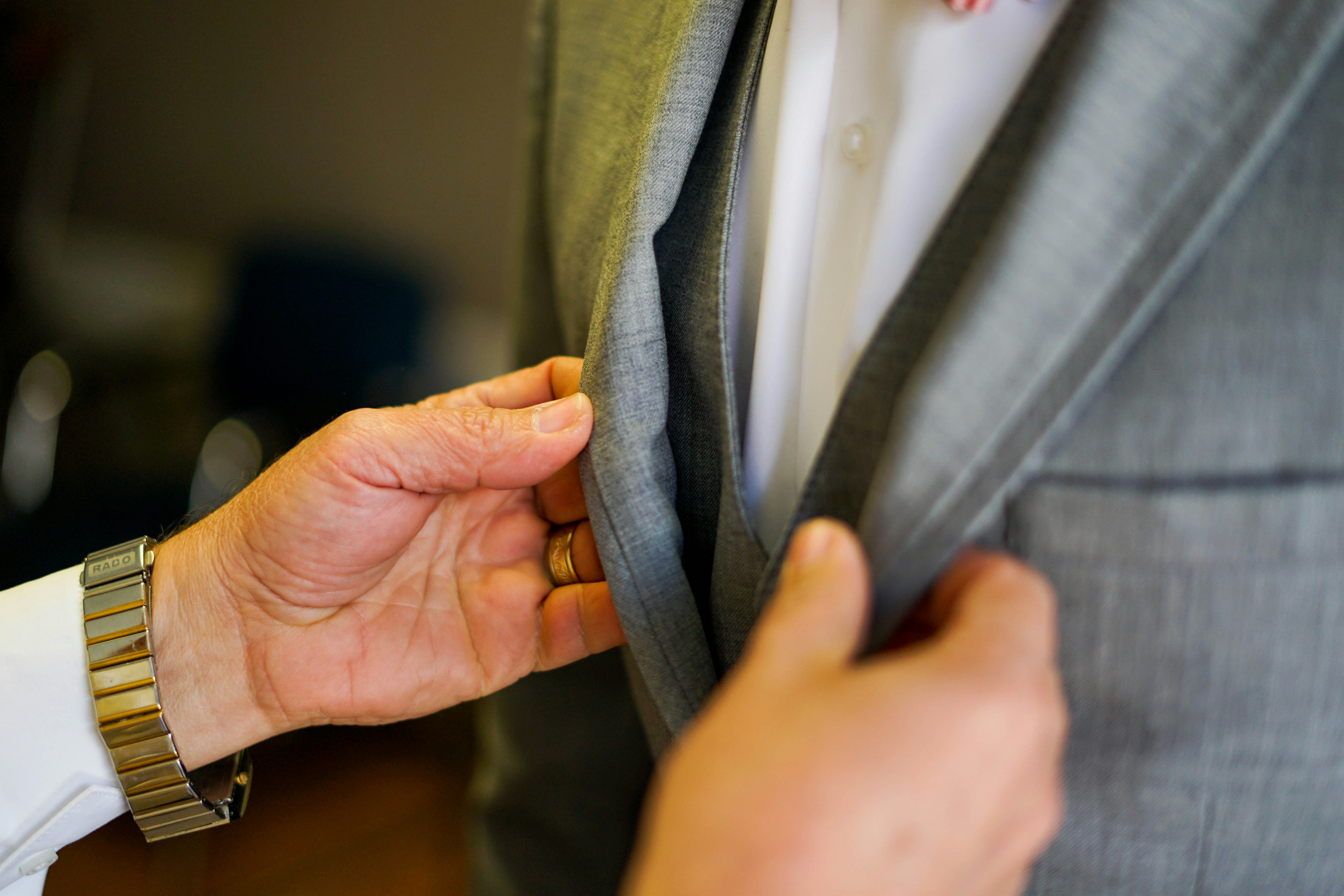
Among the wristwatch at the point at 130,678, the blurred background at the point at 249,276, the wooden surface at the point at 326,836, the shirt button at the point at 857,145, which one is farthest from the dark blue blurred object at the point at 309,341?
the shirt button at the point at 857,145

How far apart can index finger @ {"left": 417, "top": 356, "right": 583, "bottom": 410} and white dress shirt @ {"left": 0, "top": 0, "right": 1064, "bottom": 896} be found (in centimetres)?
14

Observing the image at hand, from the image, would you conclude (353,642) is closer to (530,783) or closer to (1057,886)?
(530,783)

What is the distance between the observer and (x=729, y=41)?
46 centimetres

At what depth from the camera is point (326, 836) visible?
1271 mm

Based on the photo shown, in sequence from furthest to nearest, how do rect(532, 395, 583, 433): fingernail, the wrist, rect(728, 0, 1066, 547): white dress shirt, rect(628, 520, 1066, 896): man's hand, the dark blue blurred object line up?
the dark blue blurred object, the wrist, rect(532, 395, 583, 433): fingernail, rect(728, 0, 1066, 547): white dress shirt, rect(628, 520, 1066, 896): man's hand

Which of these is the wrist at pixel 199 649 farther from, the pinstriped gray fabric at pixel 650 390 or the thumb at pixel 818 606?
the thumb at pixel 818 606

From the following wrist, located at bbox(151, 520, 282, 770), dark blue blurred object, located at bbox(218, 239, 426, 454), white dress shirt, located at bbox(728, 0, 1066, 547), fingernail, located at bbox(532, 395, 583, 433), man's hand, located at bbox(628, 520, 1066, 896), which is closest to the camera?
man's hand, located at bbox(628, 520, 1066, 896)

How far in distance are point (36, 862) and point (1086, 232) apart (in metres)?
0.84

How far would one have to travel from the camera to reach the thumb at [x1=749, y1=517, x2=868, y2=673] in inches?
11.3

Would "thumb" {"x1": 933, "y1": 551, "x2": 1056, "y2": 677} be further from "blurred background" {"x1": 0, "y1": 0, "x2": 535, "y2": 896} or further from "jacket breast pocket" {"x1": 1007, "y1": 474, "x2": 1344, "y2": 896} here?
"blurred background" {"x1": 0, "y1": 0, "x2": 535, "y2": 896}

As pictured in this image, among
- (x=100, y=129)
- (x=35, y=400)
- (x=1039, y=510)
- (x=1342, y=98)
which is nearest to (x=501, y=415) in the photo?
(x=1039, y=510)

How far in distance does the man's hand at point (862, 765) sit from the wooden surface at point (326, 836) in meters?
1.05

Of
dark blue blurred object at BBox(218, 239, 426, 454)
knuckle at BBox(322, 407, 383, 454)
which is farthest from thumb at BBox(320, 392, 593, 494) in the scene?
dark blue blurred object at BBox(218, 239, 426, 454)

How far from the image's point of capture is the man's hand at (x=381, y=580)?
546 millimetres
